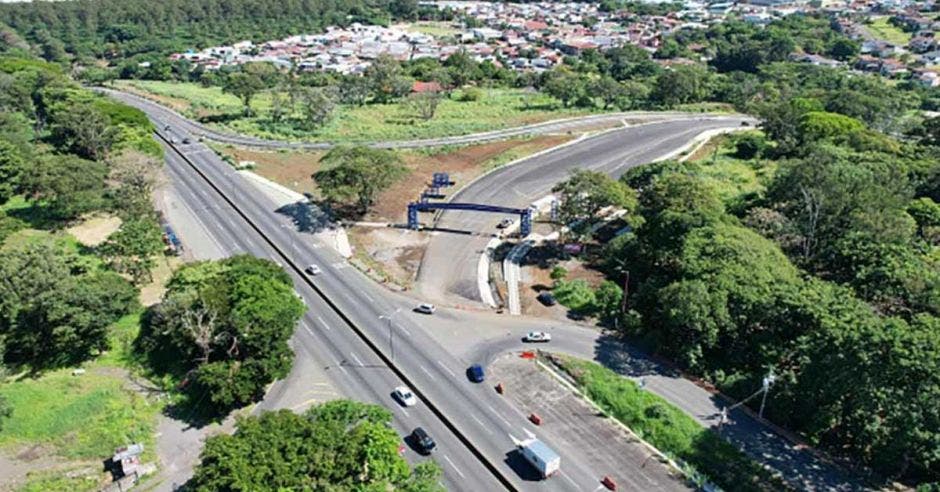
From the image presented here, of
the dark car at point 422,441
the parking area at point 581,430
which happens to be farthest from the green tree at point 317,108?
the dark car at point 422,441

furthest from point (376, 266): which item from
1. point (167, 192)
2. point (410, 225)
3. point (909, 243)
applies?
point (909, 243)

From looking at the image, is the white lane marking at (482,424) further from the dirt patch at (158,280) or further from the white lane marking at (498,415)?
the dirt patch at (158,280)

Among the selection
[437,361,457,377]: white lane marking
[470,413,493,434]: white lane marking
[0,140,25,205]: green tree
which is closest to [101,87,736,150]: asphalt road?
[0,140,25,205]: green tree

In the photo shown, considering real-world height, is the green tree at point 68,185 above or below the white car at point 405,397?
above

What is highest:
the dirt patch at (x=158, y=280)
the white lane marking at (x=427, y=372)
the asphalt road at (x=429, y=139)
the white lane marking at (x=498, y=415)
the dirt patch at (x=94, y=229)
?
the asphalt road at (x=429, y=139)

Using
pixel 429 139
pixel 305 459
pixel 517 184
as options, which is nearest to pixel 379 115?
pixel 429 139
